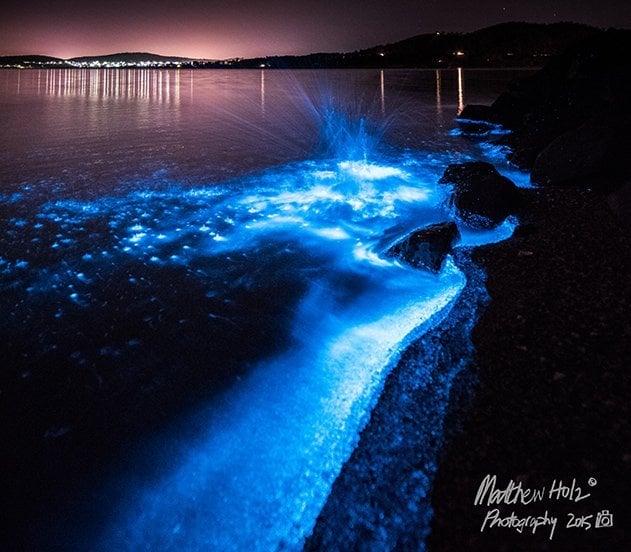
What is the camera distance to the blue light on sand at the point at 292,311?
2.63 metres

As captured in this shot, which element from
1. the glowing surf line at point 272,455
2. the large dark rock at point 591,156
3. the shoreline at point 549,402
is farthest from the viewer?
the large dark rock at point 591,156

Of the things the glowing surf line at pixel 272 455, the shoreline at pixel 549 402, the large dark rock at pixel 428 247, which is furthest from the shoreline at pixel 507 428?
the large dark rock at pixel 428 247

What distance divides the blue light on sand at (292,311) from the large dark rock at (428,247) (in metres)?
0.17

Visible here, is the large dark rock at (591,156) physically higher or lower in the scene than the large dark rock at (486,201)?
higher

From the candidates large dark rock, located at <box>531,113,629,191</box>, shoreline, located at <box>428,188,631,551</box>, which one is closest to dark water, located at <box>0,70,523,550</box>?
shoreline, located at <box>428,188,631,551</box>

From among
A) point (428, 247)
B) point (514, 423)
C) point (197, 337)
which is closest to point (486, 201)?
point (428, 247)

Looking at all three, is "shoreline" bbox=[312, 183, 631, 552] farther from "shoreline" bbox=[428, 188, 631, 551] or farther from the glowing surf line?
the glowing surf line

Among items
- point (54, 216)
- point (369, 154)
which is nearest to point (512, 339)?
point (54, 216)

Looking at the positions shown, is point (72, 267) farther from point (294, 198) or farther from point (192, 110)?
point (192, 110)

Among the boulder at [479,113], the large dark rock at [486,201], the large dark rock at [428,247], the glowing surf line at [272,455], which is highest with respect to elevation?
the boulder at [479,113]

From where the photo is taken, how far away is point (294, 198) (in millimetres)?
9016

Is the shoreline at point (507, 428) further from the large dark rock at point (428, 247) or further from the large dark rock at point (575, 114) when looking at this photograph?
the large dark rock at point (575, 114)

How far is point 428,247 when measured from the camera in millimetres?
5445

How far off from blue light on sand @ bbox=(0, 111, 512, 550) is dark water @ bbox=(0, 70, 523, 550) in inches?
0.7
